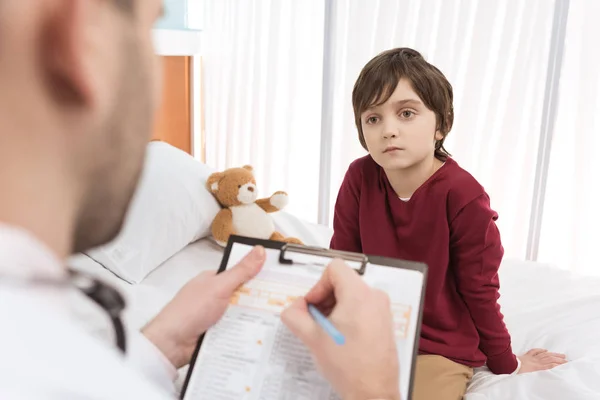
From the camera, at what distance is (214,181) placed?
6.17ft

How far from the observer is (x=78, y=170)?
38 cm

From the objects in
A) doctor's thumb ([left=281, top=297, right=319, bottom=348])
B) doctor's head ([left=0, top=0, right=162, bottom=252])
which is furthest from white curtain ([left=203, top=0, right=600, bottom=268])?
doctor's head ([left=0, top=0, right=162, bottom=252])

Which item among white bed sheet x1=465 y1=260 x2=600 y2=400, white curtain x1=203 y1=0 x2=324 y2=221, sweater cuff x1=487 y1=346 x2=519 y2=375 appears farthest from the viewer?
white curtain x1=203 y1=0 x2=324 y2=221

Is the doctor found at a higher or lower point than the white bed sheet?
higher

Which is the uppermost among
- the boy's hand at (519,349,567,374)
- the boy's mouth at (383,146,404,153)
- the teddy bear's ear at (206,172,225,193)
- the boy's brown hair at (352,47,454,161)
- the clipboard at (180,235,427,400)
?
the boy's brown hair at (352,47,454,161)

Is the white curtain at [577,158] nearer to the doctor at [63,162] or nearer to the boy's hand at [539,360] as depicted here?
the boy's hand at [539,360]

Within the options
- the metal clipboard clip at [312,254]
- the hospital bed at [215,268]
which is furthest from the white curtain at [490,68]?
the metal clipboard clip at [312,254]

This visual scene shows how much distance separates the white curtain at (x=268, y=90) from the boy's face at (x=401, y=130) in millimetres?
1593

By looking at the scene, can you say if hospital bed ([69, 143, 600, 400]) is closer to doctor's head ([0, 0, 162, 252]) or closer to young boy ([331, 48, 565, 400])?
young boy ([331, 48, 565, 400])

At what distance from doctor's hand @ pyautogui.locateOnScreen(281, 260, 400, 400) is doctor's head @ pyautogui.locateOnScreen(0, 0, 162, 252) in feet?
1.20

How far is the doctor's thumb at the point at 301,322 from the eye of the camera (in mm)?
734

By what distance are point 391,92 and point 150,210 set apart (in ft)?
2.82

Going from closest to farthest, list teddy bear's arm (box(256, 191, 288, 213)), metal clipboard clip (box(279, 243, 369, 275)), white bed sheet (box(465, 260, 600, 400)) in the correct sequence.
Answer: metal clipboard clip (box(279, 243, 369, 275)), white bed sheet (box(465, 260, 600, 400)), teddy bear's arm (box(256, 191, 288, 213))

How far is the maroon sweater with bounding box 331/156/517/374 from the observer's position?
3.86 ft
